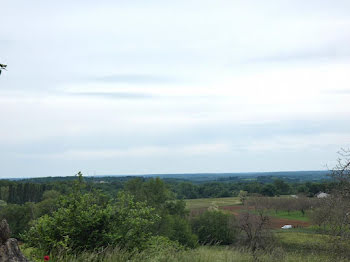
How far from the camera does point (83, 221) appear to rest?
10.5 meters

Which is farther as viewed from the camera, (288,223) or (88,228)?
(288,223)

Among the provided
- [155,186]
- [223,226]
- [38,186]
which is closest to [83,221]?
[223,226]

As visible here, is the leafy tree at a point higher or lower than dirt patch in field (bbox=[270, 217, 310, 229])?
higher

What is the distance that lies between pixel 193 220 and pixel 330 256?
51.9 m

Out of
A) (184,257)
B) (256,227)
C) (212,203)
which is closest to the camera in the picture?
(184,257)

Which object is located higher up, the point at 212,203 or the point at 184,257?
the point at 184,257

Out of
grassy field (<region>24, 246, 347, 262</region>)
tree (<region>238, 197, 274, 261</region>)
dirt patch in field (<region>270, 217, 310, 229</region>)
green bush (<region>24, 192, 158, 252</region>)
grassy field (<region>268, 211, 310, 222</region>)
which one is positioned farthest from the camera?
grassy field (<region>268, 211, 310, 222</region>)

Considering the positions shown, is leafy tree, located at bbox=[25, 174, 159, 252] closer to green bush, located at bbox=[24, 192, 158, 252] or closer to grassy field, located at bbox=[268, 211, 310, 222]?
green bush, located at bbox=[24, 192, 158, 252]

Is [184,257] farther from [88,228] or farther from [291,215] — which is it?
[291,215]

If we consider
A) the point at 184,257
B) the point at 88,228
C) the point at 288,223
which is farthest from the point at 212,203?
the point at 184,257

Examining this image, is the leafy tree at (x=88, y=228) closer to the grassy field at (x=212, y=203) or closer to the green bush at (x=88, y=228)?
the green bush at (x=88, y=228)

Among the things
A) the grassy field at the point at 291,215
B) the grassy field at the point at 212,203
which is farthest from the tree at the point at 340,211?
the grassy field at the point at 212,203

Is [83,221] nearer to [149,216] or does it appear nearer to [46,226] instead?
[46,226]

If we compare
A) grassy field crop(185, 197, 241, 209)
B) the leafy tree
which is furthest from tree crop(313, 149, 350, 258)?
grassy field crop(185, 197, 241, 209)
